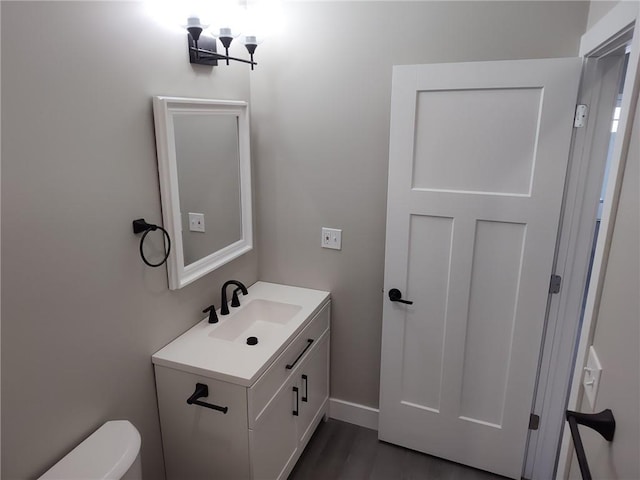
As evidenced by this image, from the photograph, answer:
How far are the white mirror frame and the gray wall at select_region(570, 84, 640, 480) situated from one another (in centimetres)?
150

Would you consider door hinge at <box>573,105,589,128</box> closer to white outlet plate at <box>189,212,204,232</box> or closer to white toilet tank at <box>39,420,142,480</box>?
white outlet plate at <box>189,212,204,232</box>

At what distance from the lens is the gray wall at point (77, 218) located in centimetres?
121

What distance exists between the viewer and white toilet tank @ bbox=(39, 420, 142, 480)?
1.34 m

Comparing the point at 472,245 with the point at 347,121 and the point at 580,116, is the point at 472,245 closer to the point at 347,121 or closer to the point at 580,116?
the point at 580,116

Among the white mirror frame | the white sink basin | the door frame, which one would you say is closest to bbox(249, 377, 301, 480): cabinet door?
the white sink basin

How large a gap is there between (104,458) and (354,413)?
1.56 metres

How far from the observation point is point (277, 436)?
1.95 meters

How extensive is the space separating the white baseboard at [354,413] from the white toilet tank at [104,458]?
1402 mm

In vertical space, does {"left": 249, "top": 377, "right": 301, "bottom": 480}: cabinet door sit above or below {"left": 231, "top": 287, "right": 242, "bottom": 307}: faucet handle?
below

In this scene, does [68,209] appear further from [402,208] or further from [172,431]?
[402,208]

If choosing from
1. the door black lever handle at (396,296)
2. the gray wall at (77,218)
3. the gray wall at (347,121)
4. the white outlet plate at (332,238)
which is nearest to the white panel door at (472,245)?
the door black lever handle at (396,296)

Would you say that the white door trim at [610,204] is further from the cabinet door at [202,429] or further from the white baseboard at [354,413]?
the white baseboard at [354,413]

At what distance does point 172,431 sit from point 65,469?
0.53 metres

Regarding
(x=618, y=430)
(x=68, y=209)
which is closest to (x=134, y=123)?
(x=68, y=209)
